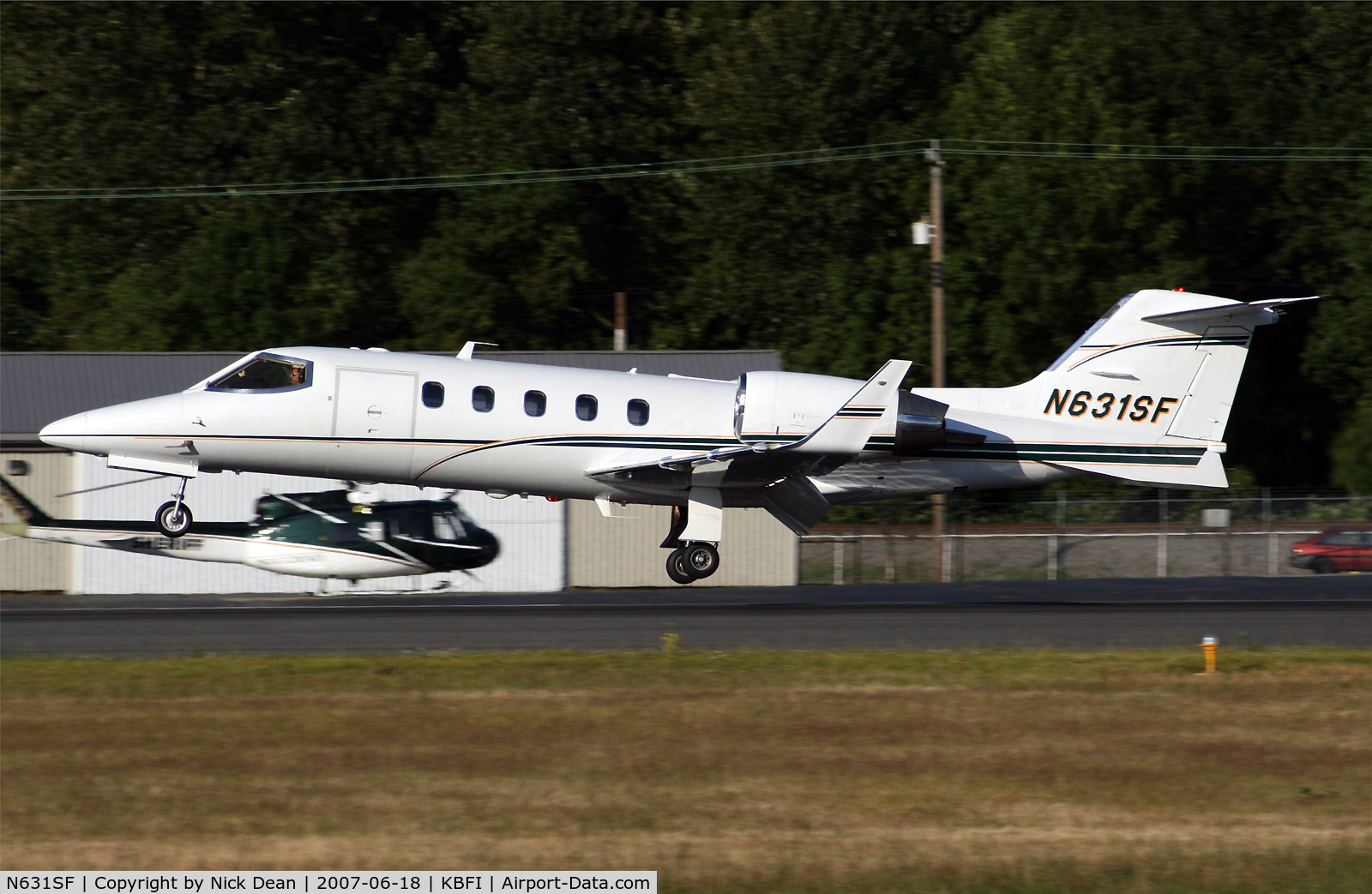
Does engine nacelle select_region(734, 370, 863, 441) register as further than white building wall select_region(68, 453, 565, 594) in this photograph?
No

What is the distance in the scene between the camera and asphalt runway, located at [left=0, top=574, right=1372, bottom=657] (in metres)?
21.3

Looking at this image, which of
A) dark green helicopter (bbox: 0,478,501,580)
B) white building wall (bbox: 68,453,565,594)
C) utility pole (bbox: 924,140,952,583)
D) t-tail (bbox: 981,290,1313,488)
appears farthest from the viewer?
utility pole (bbox: 924,140,952,583)

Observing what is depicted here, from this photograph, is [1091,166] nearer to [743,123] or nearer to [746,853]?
[743,123]

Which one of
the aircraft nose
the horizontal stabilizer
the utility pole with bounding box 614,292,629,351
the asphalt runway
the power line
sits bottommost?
the asphalt runway

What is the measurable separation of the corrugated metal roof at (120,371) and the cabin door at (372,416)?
Answer: 1292 cm

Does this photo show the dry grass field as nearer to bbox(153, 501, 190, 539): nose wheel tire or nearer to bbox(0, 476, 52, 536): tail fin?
bbox(153, 501, 190, 539): nose wheel tire

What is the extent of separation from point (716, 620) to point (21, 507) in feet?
53.3

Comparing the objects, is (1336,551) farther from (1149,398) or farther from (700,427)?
(700,427)

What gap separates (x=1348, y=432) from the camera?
145 feet

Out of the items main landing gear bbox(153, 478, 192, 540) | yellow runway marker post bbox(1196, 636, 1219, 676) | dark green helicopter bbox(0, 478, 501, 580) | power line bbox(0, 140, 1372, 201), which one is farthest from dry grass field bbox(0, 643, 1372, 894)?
power line bbox(0, 140, 1372, 201)

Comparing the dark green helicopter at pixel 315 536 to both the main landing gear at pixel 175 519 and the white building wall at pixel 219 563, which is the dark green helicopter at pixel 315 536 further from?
the main landing gear at pixel 175 519

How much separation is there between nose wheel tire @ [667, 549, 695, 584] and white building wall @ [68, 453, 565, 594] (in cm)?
1082

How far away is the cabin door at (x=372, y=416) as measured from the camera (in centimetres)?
1972

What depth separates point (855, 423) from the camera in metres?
19.6
